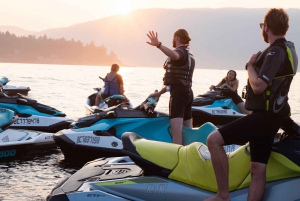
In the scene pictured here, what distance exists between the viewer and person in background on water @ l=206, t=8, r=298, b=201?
3.68 m

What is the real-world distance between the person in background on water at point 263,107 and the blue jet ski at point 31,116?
7878 mm

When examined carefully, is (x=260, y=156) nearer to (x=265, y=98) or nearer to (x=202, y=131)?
(x=265, y=98)

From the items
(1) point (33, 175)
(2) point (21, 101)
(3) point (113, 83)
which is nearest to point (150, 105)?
(1) point (33, 175)

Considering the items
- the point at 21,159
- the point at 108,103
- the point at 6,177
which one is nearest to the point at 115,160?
the point at 6,177

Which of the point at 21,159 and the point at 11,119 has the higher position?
the point at 11,119

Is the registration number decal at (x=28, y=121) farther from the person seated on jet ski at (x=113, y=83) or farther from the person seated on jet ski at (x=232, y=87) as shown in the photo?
the person seated on jet ski at (x=232, y=87)

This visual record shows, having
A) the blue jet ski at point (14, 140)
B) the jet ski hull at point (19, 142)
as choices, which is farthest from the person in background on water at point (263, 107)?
the jet ski hull at point (19, 142)

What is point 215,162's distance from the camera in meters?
3.84

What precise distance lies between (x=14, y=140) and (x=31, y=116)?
2483 mm

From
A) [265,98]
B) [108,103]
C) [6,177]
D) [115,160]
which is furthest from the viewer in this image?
[108,103]

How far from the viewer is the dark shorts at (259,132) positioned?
372 centimetres

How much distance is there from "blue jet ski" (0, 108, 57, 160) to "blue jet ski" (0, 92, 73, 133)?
6.04 ft

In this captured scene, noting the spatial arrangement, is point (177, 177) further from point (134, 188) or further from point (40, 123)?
point (40, 123)

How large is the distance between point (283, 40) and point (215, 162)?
1.13m
